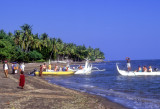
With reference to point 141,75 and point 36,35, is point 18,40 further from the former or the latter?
point 141,75

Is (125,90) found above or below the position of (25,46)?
below

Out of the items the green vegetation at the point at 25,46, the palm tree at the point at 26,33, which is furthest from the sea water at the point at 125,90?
the palm tree at the point at 26,33

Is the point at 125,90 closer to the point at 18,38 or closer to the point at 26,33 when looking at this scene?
the point at 26,33

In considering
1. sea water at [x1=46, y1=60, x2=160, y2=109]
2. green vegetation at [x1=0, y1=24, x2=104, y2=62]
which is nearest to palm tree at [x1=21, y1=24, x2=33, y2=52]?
green vegetation at [x1=0, y1=24, x2=104, y2=62]

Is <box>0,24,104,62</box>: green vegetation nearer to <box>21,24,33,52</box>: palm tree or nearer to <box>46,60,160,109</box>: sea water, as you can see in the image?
<box>21,24,33,52</box>: palm tree

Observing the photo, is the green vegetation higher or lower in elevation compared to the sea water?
higher

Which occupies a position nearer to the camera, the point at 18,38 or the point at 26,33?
the point at 26,33

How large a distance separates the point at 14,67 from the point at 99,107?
2016cm

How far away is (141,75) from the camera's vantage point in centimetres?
3262

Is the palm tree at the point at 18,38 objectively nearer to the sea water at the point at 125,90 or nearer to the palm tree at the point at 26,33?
the palm tree at the point at 26,33

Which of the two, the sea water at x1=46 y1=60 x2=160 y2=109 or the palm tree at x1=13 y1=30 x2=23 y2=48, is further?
the palm tree at x1=13 y1=30 x2=23 y2=48

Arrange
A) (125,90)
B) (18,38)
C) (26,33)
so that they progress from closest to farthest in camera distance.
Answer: (125,90) → (26,33) → (18,38)

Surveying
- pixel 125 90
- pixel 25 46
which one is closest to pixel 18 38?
pixel 25 46

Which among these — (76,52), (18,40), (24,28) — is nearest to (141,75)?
(24,28)
